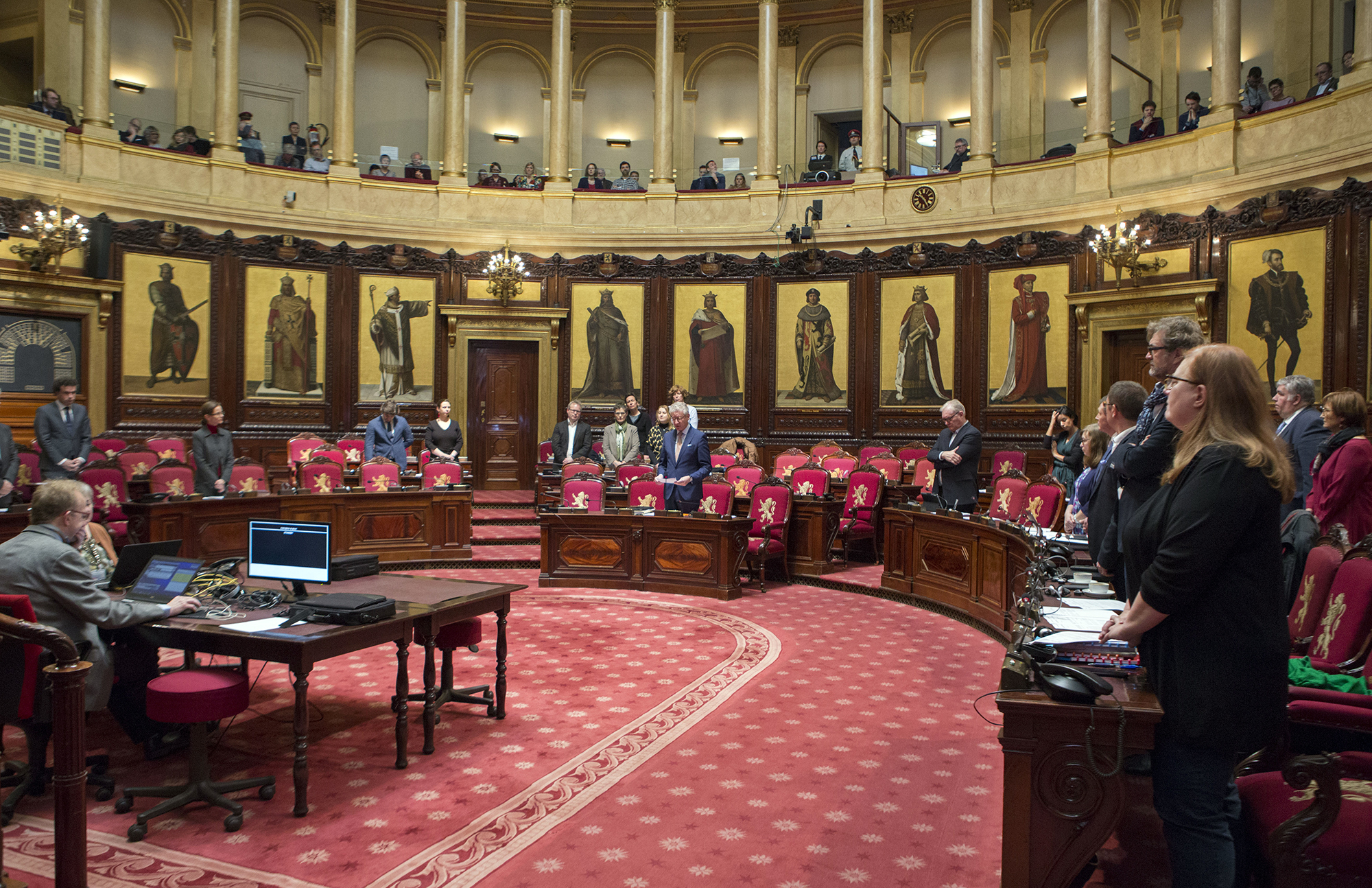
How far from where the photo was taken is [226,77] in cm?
1377

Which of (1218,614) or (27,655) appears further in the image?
(27,655)

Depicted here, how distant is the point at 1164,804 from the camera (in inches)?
85.2

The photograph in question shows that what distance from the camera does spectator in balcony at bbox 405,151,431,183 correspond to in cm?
1538

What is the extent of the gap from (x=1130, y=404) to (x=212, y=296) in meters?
13.3

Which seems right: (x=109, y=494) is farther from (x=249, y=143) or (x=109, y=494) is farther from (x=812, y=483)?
(x=249, y=143)

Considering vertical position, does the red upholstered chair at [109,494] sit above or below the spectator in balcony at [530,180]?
below

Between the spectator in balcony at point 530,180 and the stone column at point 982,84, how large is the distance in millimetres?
7190

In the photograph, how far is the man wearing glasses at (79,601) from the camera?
3516 mm

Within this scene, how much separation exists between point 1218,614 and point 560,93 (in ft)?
49.9

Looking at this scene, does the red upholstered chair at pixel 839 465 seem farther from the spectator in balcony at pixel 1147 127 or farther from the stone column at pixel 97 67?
the stone column at pixel 97 67

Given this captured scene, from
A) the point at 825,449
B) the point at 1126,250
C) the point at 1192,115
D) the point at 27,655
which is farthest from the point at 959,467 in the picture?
the point at 1192,115

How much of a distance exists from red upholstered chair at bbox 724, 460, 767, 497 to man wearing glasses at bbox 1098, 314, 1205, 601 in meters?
6.22

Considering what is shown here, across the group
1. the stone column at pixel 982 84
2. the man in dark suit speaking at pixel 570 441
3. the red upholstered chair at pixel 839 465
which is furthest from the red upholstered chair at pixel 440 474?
the stone column at pixel 982 84

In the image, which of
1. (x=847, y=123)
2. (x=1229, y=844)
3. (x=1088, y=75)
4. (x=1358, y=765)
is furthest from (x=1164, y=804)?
(x=847, y=123)
